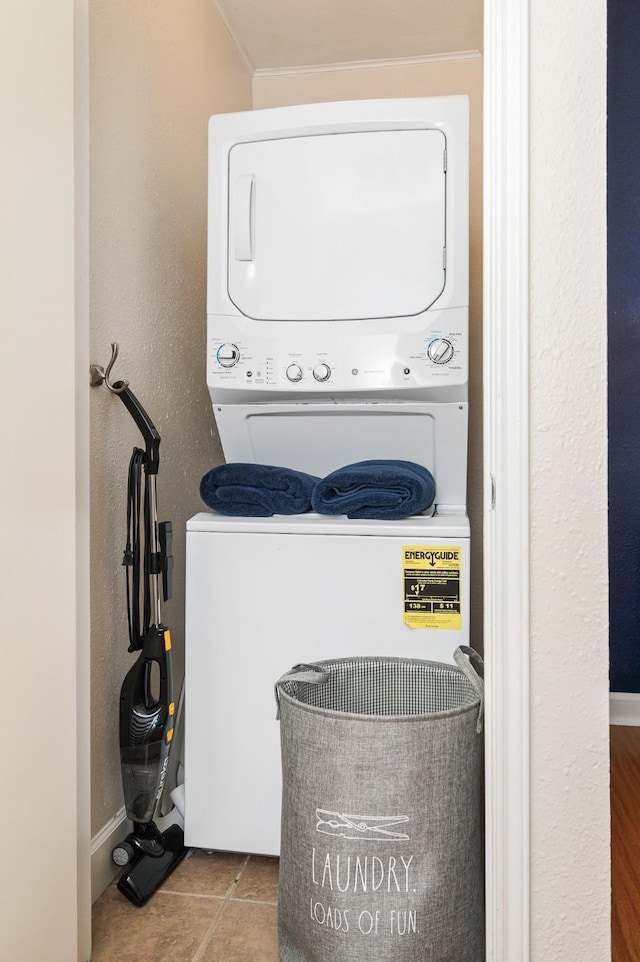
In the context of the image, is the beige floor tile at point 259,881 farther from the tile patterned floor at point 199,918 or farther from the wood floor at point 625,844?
the wood floor at point 625,844

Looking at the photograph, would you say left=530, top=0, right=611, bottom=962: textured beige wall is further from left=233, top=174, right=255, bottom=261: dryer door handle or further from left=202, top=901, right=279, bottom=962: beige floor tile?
left=233, top=174, right=255, bottom=261: dryer door handle

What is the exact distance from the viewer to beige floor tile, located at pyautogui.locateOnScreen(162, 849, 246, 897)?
1.62 meters

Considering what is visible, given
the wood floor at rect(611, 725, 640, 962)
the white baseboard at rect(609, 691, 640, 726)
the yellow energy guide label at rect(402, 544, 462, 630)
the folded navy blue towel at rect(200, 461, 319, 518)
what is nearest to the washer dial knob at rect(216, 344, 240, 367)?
the folded navy blue towel at rect(200, 461, 319, 518)

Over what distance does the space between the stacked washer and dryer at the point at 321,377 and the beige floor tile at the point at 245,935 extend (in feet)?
0.46

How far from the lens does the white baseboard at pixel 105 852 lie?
158 centimetres

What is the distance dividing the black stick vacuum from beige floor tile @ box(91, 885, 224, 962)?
39mm

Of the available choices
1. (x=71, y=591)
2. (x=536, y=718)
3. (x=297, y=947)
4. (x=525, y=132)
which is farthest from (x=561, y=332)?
(x=297, y=947)

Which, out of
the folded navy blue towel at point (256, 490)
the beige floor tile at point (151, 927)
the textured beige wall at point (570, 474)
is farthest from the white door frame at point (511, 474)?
the folded navy blue towel at point (256, 490)

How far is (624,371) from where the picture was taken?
8.93 feet

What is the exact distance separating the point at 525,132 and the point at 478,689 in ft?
3.02

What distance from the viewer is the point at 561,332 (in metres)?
0.84

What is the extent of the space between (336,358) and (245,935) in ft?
4.08

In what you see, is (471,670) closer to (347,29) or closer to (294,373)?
(294,373)

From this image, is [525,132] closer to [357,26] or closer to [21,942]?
[21,942]
